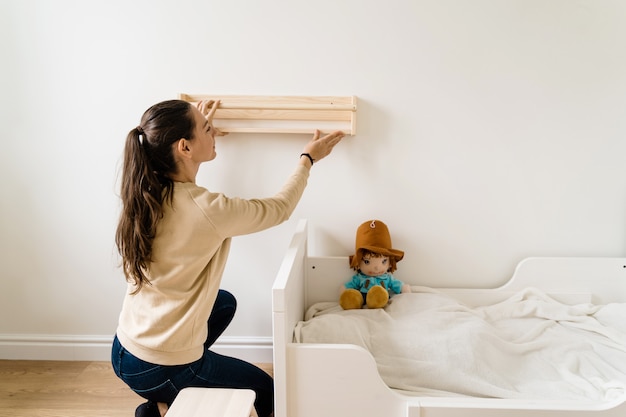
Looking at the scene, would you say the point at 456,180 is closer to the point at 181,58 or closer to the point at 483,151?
the point at 483,151

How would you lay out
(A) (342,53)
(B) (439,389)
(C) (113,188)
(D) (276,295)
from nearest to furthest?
(D) (276,295) < (B) (439,389) < (A) (342,53) < (C) (113,188)

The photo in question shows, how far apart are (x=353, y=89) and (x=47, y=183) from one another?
1.16 meters

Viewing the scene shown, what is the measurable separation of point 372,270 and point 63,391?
1155mm

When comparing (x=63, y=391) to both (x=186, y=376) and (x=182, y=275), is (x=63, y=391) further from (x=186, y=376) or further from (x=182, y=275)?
(x=182, y=275)

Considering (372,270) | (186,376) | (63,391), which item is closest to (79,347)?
(63,391)

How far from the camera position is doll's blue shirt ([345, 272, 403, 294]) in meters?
1.50

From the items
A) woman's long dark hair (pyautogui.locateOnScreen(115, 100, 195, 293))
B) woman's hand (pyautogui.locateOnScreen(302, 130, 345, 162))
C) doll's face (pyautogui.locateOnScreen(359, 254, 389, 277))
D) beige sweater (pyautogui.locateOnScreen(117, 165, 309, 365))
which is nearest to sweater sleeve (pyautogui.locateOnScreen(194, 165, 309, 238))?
beige sweater (pyautogui.locateOnScreen(117, 165, 309, 365))

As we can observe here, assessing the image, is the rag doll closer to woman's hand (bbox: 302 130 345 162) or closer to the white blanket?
the white blanket

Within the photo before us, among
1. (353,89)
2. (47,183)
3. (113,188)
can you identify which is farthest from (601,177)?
(47,183)

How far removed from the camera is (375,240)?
1.47 metres

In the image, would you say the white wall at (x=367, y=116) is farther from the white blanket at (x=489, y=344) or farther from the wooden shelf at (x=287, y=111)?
the white blanket at (x=489, y=344)

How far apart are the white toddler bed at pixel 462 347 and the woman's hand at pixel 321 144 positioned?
25cm

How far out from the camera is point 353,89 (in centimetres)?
149

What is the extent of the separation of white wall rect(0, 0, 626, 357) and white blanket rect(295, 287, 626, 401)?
22cm
